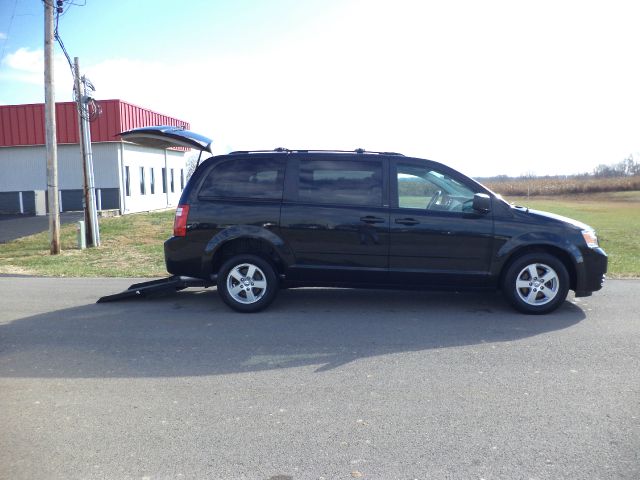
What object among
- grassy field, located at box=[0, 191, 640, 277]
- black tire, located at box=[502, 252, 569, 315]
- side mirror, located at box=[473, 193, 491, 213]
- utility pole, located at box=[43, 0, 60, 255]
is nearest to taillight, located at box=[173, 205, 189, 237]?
side mirror, located at box=[473, 193, 491, 213]

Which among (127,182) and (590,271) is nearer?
(590,271)

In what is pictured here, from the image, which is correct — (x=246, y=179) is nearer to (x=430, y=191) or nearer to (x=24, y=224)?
(x=430, y=191)

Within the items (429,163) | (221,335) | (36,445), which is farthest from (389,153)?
(36,445)

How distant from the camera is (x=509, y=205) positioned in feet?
22.8

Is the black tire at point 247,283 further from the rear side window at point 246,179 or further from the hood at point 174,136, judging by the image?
the hood at point 174,136

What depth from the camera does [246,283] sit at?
707 cm

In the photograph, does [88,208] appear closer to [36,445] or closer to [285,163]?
[285,163]

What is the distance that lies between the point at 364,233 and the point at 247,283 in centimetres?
156

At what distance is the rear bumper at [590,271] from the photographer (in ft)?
22.3

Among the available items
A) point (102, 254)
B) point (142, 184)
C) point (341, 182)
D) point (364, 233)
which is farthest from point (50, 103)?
point (142, 184)

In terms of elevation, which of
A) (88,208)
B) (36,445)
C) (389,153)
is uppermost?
(389,153)

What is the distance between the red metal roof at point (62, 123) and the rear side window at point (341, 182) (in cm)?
1907

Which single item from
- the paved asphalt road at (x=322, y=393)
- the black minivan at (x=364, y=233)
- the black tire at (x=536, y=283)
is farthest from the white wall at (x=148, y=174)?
the black tire at (x=536, y=283)

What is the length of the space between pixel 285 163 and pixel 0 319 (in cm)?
398
